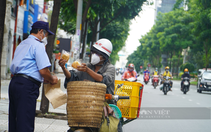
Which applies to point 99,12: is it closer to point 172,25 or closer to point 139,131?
point 139,131

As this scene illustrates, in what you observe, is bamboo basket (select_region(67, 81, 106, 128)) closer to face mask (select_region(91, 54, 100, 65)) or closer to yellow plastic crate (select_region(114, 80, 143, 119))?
face mask (select_region(91, 54, 100, 65))

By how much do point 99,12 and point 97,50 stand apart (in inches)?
671

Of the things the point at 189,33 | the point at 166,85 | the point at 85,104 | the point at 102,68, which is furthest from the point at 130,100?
the point at 189,33

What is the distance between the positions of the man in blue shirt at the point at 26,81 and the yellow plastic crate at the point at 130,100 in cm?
117

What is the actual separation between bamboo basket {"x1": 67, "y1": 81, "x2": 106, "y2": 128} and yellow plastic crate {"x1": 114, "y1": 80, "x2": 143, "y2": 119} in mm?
1311

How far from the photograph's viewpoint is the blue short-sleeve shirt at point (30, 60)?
137 inches

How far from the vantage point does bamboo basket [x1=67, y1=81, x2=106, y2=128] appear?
2.93 meters

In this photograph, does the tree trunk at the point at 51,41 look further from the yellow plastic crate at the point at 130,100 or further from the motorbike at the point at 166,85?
the motorbike at the point at 166,85

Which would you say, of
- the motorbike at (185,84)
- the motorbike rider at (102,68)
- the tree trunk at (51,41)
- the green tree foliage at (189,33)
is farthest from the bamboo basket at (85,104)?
the green tree foliage at (189,33)

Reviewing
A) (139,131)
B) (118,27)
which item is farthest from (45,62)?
(118,27)

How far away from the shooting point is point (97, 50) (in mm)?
3523

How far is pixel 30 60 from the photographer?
3.51 meters

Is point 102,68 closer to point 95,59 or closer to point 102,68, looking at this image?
point 102,68

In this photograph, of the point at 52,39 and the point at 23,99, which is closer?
the point at 23,99
